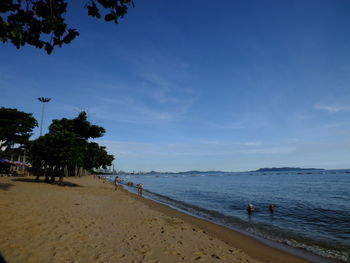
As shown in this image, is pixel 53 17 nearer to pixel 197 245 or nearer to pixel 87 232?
pixel 87 232

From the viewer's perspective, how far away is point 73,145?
2217 cm

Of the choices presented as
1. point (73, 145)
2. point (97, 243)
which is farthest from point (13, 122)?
point (97, 243)

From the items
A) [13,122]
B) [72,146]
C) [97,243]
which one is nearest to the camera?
[97,243]

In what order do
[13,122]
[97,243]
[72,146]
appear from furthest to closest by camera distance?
[13,122]
[72,146]
[97,243]

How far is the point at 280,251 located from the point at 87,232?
8.87 metres

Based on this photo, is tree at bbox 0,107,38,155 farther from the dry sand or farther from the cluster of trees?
the dry sand

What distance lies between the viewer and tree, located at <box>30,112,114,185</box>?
2182cm

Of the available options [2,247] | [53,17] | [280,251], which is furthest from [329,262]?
[53,17]

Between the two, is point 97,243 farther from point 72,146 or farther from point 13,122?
point 13,122

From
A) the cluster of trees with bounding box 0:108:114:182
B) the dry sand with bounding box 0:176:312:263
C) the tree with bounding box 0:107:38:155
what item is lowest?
the dry sand with bounding box 0:176:312:263

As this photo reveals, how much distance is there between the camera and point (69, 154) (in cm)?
2144

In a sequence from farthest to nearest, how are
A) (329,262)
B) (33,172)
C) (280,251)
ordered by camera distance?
(33,172) < (280,251) < (329,262)

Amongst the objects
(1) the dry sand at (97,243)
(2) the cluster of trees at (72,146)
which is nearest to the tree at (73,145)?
(2) the cluster of trees at (72,146)

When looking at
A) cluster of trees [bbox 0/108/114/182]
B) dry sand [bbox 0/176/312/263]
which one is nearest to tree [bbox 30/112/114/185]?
cluster of trees [bbox 0/108/114/182]
